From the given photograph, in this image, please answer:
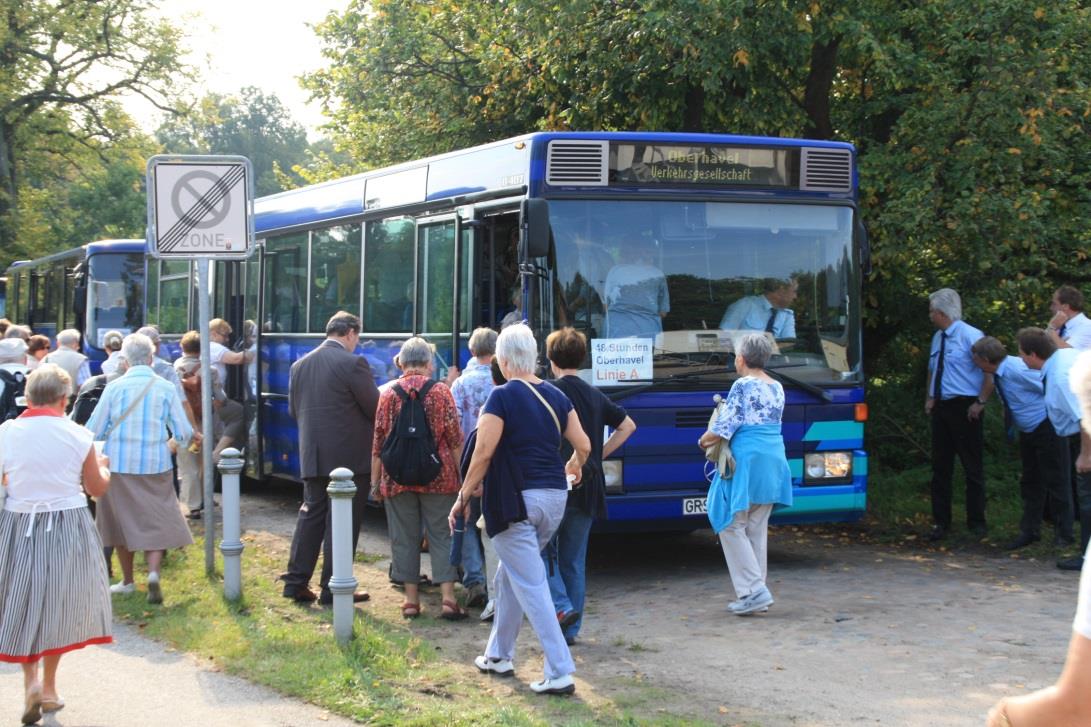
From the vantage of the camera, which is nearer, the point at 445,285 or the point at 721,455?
the point at 721,455

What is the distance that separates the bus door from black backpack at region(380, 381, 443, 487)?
6.27ft

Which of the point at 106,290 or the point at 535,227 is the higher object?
the point at 106,290

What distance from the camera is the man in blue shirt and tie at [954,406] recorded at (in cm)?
1168

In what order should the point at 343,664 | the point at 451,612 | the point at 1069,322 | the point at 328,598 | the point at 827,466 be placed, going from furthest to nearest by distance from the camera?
the point at 1069,322
the point at 827,466
the point at 328,598
the point at 451,612
the point at 343,664

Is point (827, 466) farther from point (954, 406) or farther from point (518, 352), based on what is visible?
point (518, 352)

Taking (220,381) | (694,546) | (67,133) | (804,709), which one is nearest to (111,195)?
(67,133)

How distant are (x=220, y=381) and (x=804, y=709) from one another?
9.09 metres

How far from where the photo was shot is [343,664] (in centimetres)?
738

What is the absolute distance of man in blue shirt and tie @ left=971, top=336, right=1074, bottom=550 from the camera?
11.0 metres

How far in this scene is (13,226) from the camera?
41.1 metres

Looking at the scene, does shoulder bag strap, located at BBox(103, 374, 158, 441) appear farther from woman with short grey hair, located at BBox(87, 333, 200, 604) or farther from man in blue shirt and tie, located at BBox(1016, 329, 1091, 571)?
man in blue shirt and tie, located at BBox(1016, 329, 1091, 571)

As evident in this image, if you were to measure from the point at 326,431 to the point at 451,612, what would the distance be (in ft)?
5.19

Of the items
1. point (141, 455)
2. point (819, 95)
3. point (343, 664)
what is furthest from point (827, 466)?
point (819, 95)

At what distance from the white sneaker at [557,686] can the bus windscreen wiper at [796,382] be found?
12.6 feet
